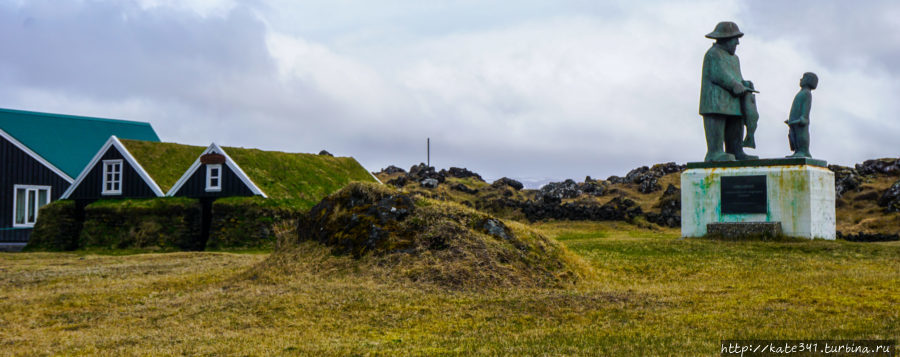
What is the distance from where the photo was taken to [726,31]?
2255 centimetres

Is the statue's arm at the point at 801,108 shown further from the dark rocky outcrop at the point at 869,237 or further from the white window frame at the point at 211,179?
the white window frame at the point at 211,179

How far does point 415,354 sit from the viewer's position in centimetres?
755

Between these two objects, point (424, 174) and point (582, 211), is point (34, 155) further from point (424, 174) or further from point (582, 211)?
point (424, 174)

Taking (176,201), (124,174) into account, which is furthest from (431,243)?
(124,174)

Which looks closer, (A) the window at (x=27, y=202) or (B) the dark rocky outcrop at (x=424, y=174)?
(A) the window at (x=27, y=202)

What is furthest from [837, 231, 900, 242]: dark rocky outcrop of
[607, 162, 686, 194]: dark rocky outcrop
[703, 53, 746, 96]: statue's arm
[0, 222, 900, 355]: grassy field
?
[607, 162, 686, 194]: dark rocky outcrop

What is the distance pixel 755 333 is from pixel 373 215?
784 centimetres

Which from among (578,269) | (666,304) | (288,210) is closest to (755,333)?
(666,304)

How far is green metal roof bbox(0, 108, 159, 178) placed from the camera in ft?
112

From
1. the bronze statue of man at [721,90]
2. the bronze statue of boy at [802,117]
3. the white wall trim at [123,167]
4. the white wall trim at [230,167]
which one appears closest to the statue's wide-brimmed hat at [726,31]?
the bronze statue of man at [721,90]

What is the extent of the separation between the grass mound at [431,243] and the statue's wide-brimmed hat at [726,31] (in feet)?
35.6

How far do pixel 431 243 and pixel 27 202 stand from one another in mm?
26494

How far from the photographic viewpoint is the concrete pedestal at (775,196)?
68.0ft

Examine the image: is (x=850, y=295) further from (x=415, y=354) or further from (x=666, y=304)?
(x=415, y=354)
